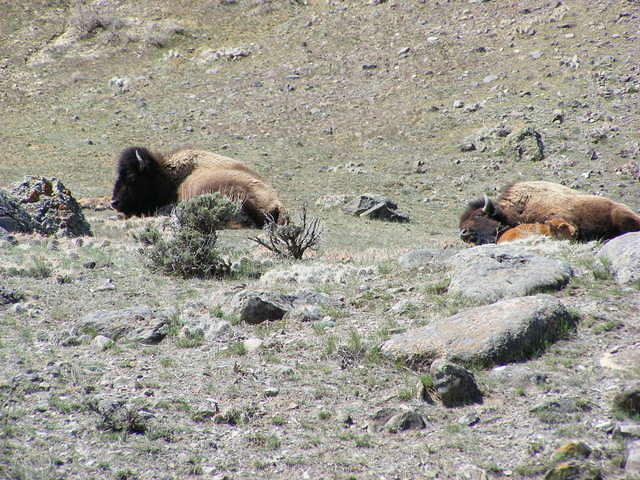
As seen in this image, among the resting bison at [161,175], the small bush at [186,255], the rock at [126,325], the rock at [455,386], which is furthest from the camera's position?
the resting bison at [161,175]

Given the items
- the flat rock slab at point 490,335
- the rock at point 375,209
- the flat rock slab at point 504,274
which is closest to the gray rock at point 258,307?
the flat rock slab at point 490,335

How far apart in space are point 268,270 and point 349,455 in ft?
16.4

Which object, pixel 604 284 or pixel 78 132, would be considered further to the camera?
pixel 78 132

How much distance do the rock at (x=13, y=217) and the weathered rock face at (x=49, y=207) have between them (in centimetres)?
12

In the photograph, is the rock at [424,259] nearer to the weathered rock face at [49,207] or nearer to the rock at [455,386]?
the rock at [455,386]

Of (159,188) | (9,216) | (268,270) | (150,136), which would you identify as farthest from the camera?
(150,136)

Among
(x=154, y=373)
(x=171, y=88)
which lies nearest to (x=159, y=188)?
(x=154, y=373)

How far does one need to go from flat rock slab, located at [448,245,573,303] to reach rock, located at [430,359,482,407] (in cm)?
174

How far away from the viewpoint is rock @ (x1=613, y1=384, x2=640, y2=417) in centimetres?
446

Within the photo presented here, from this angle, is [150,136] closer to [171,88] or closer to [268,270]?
[171,88]

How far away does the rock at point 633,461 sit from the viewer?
3.86m

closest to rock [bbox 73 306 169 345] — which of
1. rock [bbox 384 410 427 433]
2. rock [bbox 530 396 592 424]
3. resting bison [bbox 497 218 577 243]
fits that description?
rock [bbox 384 410 427 433]

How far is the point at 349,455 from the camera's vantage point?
14.4ft

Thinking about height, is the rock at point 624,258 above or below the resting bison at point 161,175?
above
